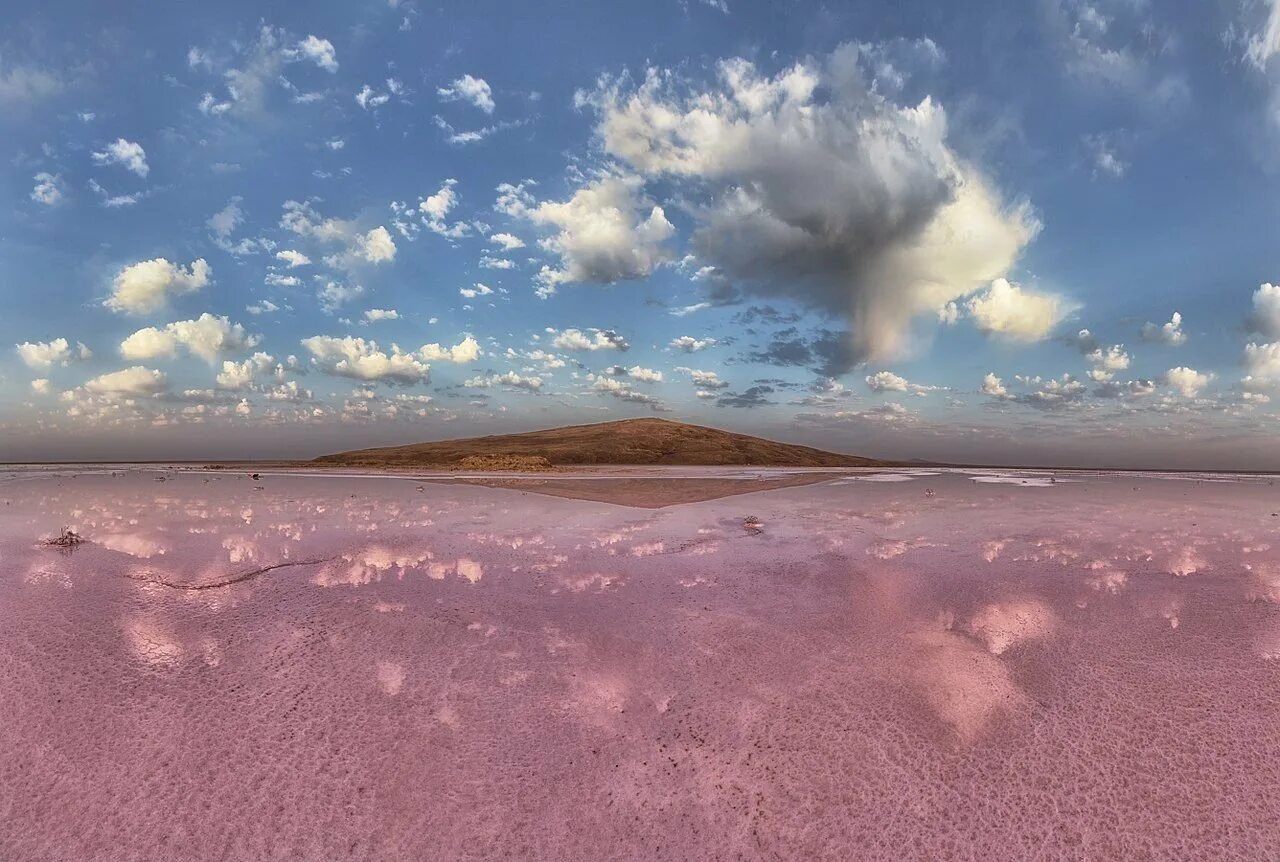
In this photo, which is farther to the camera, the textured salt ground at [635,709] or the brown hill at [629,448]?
the brown hill at [629,448]

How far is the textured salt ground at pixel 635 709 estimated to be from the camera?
3.57 metres

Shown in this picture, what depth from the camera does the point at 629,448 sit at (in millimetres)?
102188

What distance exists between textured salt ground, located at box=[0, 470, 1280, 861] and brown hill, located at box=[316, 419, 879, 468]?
7758cm

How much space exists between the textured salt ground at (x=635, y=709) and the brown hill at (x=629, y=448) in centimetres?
7758

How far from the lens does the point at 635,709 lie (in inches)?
196

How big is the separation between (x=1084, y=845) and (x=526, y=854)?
3.43m

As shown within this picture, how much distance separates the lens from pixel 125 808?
3725 millimetres

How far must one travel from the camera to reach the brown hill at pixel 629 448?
9338cm

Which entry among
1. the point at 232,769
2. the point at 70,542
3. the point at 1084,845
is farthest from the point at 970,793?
the point at 70,542

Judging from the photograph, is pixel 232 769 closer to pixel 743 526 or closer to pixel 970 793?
pixel 970 793

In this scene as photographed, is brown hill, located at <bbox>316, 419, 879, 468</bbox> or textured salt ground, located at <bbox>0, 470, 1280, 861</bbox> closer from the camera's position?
textured salt ground, located at <bbox>0, 470, 1280, 861</bbox>

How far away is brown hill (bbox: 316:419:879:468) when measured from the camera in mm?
93375

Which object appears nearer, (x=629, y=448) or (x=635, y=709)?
(x=635, y=709)

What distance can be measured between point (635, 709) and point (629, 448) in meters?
97.2
